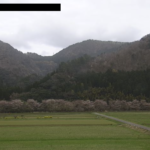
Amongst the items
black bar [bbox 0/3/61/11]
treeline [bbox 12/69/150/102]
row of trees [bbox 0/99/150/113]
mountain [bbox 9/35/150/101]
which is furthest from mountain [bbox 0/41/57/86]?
black bar [bbox 0/3/61/11]

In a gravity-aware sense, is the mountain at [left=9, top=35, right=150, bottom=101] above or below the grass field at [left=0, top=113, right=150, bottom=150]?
above

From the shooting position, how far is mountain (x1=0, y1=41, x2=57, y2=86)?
14518 cm

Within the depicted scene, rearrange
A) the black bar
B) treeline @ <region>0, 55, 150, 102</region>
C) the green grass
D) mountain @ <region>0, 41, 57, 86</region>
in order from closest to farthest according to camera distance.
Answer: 1. the black bar
2. the green grass
3. treeline @ <region>0, 55, 150, 102</region>
4. mountain @ <region>0, 41, 57, 86</region>

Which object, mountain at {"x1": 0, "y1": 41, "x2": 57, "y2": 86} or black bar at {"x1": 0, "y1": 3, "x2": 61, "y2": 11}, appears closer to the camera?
black bar at {"x1": 0, "y1": 3, "x2": 61, "y2": 11}

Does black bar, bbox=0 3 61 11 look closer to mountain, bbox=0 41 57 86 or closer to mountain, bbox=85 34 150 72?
mountain, bbox=0 41 57 86

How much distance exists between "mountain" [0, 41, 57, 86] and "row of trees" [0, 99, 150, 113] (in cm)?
5265

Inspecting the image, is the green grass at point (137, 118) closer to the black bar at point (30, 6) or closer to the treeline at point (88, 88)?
the black bar at point (30, 6)

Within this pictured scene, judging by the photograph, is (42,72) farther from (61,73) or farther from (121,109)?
(121,109)

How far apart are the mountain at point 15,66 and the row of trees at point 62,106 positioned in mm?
52649

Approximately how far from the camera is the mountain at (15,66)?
14518 centimetres

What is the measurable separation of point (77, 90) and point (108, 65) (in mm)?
49076

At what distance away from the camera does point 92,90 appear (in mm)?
112438

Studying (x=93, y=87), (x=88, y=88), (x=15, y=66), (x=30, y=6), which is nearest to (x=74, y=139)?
(x=30, y=6)

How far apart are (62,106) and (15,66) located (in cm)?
8856
